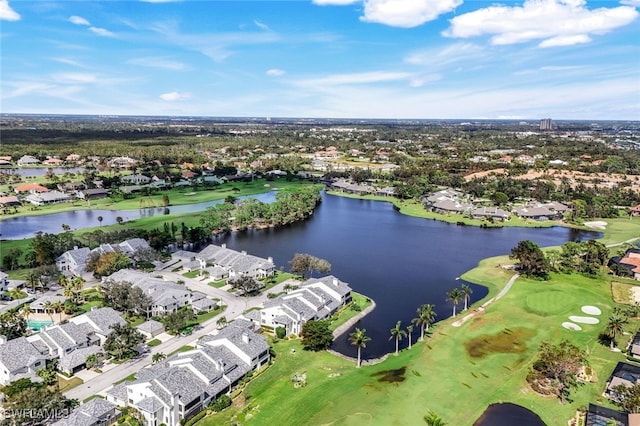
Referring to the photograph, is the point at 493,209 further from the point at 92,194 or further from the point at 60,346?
the point at 92,194

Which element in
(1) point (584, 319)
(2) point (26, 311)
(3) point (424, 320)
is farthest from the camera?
(1) point (584, 319)

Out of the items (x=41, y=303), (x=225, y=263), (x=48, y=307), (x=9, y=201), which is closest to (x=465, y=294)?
(x=225, y=263)

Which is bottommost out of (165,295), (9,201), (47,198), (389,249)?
(389,249)

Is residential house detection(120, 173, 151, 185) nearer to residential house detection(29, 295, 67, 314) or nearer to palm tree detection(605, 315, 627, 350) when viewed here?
residential house detection(29, 295, 67, 314)

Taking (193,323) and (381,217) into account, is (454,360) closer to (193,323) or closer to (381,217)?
(193,323)

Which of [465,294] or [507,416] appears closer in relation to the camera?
[507,416]

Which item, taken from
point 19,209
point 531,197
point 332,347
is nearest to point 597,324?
point 332,347

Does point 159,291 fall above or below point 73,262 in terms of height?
below
